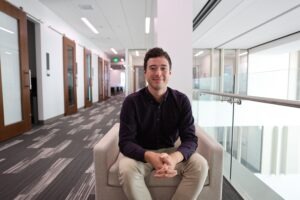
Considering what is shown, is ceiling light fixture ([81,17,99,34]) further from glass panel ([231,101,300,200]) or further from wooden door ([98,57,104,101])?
glass panel ([231,101,300,200])

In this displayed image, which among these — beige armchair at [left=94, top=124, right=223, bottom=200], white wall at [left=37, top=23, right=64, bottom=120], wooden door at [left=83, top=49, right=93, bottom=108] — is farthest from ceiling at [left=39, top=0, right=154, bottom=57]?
beige armchair at [left=94, top=124, right=223, bottom=200]

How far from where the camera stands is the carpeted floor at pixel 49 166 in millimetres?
1998

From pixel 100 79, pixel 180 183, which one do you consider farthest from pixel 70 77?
pixel 180 183

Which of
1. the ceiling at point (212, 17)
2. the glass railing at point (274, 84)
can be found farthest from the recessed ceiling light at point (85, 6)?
the glass railing at point (274, 84)

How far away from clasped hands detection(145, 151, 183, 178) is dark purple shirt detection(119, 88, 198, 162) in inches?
8.3

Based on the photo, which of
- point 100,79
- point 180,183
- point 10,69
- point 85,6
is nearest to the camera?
Result: point 180,183

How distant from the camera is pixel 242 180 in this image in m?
2.09

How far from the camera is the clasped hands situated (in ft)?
3.90

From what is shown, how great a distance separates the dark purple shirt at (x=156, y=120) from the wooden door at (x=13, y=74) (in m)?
2.98

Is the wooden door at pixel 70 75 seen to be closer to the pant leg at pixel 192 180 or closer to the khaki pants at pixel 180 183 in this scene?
the khaki pants at pixel 180 183

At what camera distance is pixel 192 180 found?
1284 millimetres

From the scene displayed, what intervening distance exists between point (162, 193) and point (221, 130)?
208 cm

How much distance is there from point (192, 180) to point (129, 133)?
1.62 feet

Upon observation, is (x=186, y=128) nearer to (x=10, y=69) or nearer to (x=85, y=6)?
(x=10, y=69)
